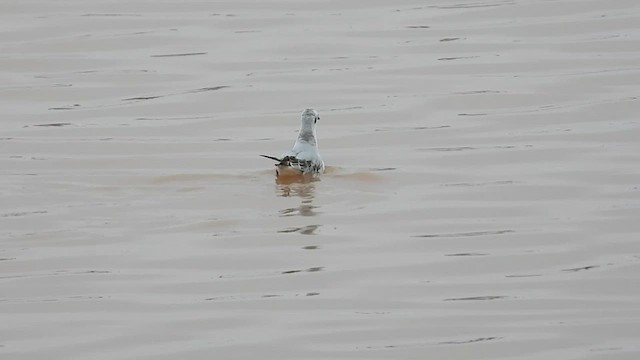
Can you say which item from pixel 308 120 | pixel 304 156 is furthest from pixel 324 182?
pixel 308 120

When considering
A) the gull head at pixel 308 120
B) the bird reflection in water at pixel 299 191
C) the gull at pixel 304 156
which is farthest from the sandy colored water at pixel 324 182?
the gull head at pixel 308 120

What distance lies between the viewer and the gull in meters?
14.2

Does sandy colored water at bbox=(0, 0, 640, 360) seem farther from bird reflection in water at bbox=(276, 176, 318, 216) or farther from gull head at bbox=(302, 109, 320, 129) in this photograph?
gull head at bbox=(302, 109, 320, 129)

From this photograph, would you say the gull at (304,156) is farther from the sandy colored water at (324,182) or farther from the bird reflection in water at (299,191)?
the sandy colored water at (324,182)

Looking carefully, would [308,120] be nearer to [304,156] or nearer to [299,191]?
[304,156]

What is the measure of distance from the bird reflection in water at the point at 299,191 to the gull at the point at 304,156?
5cm

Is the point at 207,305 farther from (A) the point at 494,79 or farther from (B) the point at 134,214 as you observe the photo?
(A) the point at 494,79

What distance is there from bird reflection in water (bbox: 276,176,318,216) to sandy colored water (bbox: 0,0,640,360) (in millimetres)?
46

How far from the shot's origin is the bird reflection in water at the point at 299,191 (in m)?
13.3

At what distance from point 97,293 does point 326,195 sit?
10.7 ft

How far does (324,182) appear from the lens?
14.3 m

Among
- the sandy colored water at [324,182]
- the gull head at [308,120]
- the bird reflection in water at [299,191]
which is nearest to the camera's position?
the sandy colored water at [324,182]

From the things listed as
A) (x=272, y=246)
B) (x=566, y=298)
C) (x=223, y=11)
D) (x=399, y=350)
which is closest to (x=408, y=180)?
(x=272, y=246)

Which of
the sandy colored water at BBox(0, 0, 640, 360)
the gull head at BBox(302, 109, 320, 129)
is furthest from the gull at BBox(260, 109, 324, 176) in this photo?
the sandy colored water at BBox(0, 0, 640, 360)
